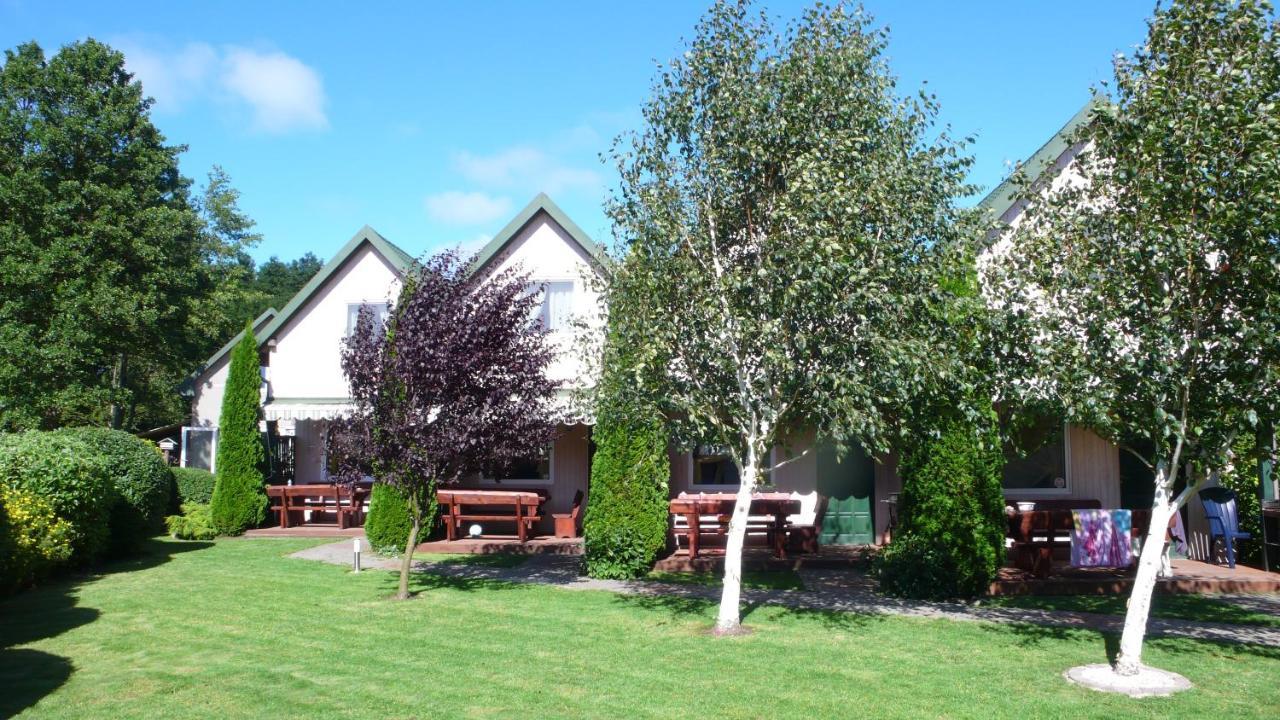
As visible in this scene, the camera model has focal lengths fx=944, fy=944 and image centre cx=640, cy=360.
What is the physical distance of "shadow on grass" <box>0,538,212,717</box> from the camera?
28.9 ft

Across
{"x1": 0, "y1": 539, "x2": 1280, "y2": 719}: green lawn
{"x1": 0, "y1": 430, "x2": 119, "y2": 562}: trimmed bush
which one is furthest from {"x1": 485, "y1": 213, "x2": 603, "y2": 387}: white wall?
{"x1": 0, "y1": 430, "x2": 119, "y2": 562}: trimmed bush

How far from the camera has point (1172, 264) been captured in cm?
866

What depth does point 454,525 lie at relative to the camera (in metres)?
19.0

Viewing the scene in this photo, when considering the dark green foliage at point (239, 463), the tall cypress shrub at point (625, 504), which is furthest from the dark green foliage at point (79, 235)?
the tall cypress shrub at point (625, 504)

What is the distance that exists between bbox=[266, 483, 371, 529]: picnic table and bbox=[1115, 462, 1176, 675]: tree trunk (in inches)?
612

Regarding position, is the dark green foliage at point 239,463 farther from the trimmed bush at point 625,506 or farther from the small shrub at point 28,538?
the trimmed bush at point 625,506

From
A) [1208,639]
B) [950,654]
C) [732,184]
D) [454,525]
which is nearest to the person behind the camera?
[950,654]

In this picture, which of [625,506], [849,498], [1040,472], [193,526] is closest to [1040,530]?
[1040,472]

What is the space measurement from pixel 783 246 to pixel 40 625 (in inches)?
395

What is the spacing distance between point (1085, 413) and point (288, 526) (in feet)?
56.5

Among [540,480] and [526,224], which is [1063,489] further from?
[526,224]

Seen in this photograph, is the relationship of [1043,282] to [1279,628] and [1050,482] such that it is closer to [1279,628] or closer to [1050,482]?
[1279,628]

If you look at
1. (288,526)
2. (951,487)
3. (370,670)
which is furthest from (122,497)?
(951,487)

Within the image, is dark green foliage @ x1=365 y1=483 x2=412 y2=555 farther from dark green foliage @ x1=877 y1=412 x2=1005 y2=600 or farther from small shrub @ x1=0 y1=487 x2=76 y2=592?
dark green foliage @ x1=877 y1=412 x2=1005 y2=600
